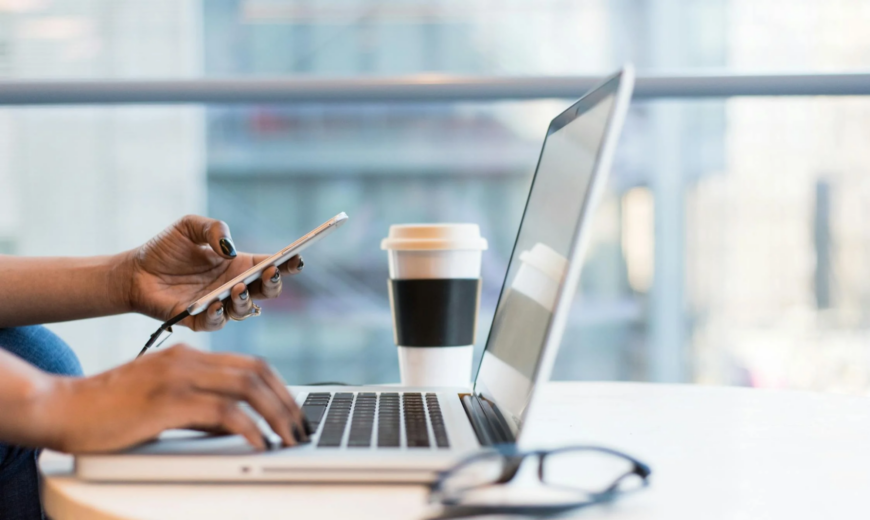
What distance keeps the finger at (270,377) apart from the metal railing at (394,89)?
21.0 inches

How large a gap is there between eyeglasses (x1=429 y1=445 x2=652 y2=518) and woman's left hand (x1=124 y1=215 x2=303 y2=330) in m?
0.34

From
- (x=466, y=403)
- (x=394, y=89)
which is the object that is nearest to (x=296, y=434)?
(x=466, y=403)

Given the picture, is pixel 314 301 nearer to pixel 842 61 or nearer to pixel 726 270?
pixel 726 270

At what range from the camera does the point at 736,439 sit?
0.44 metres

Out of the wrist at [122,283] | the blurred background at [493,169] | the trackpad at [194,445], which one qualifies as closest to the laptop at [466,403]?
the trackpad at [194,445]

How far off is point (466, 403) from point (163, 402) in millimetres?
213

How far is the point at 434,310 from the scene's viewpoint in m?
0.64

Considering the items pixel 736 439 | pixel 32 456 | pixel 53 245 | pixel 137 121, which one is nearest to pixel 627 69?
pixel 736 439

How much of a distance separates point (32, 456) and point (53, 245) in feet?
8.67

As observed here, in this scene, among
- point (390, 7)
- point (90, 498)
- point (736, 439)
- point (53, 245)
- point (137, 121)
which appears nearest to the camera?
point (90, 498)

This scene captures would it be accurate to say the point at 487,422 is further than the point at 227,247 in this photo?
No

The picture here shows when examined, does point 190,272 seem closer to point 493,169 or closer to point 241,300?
point 241,300

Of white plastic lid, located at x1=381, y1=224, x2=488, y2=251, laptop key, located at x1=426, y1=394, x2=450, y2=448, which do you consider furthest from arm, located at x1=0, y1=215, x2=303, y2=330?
laptop key, located at x1=426, y1=394, x2=450, y2=448

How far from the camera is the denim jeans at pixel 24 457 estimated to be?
61 centimetres
